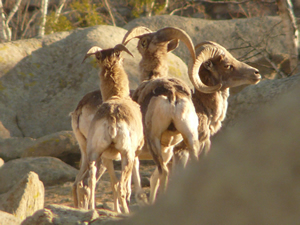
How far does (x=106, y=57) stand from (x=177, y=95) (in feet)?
3.22

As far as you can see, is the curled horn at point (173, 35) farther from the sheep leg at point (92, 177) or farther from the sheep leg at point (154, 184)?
the sheep leg at point (92, 177)

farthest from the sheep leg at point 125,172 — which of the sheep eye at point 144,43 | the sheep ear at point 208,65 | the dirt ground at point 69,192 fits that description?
Answer: the sheep eye at point 144,43

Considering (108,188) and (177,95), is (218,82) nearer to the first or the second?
(177,95)

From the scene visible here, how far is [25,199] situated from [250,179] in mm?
4625

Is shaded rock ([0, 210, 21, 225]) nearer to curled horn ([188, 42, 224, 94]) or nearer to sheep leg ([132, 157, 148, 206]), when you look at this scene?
sheep leg ([132, 157, 148, 206])

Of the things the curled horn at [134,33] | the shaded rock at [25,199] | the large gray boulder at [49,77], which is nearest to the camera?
the shaded rock at [25,199]

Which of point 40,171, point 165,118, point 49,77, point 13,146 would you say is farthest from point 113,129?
point 49,77

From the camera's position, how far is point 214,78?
7.13m

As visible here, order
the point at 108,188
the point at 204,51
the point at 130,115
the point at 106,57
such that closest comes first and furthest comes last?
the point at 130,115 → the point at 106,57 → the point at 204,51 → the point at 108,188

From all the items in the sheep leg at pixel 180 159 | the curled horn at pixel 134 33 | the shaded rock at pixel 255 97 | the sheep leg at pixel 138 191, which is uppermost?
the curled horn at pixel 134 33

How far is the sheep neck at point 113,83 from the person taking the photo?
17.9 feet

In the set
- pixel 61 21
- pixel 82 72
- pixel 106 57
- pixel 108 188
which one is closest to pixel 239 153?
pixel 106 57

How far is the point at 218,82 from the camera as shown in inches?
279

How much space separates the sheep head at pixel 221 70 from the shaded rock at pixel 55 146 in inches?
132
